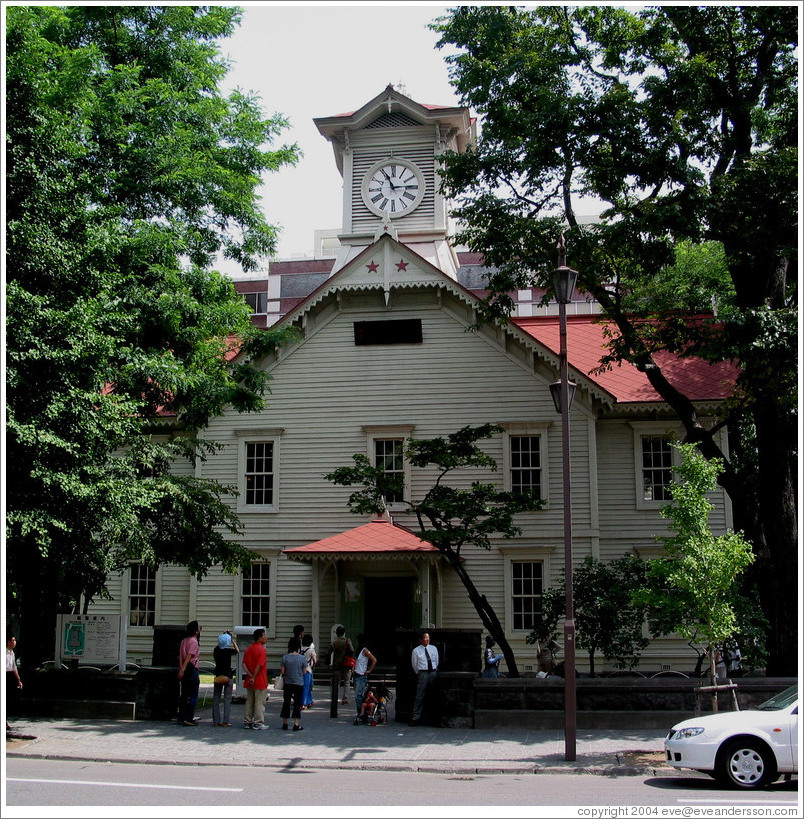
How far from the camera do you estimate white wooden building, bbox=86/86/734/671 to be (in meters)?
25.5

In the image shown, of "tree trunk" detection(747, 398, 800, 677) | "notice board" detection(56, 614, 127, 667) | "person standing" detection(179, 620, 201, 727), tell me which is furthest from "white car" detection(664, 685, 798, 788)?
"notice board" detection(56, 614, 127, 667)

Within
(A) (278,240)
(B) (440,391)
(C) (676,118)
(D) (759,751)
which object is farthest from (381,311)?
(D) (759,751)

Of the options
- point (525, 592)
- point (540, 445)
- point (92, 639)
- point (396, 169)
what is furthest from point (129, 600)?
point (396, 169)

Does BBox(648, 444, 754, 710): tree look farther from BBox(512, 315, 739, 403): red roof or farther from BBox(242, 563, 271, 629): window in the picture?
BBox(242, 563, 271, 629): window

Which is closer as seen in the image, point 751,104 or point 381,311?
point 751,104

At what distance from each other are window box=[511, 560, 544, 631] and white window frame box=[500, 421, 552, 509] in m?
1.81

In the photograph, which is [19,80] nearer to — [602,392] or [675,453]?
[602,392]

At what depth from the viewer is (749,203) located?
17594mm

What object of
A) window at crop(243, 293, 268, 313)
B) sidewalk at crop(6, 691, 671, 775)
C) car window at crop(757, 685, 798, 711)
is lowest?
sidewalk at crop(6, 691, 671, 775)

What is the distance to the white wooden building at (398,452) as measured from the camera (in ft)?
83.8

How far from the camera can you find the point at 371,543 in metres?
23.7

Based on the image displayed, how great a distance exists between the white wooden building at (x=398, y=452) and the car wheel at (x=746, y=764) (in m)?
13.0

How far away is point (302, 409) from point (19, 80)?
1298 centimetres

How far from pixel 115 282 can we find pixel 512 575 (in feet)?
46.0
